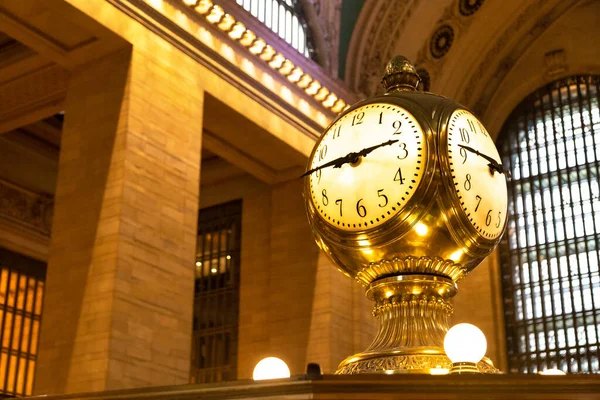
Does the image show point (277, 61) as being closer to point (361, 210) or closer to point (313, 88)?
point (313, 88)

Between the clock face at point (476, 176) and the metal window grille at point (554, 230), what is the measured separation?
36.9 feet

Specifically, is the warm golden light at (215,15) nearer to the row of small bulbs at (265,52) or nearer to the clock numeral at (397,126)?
the row of small bulbs at (265,52)

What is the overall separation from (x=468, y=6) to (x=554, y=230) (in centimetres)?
353

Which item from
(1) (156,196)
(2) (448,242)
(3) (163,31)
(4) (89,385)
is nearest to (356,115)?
(2) (448,242)

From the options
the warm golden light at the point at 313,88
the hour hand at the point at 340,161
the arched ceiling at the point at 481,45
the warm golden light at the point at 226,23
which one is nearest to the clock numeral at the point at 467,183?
the hour hand at the point at 340,161

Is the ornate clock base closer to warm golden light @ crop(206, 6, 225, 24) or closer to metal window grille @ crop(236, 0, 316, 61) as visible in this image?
warm golden light @ crop(206, 6, 225, 24)

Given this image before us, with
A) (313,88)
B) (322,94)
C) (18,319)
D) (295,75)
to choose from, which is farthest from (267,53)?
(18,319)

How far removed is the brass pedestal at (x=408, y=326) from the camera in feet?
5.24

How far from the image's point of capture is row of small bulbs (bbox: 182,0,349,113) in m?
10.6

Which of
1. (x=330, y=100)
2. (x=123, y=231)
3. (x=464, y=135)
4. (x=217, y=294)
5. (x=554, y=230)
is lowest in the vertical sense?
(x=464, y=135)

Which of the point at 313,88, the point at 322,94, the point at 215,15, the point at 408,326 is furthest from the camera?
the point at 322,94

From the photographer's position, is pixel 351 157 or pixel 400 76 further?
pixel 400 76

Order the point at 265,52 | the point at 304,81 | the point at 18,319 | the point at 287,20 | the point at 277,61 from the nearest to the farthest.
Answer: the point at 265,52, the point at 277,61, the point at 304,81, the point at 287,20, the point at 18,319

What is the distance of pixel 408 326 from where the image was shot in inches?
67.1
